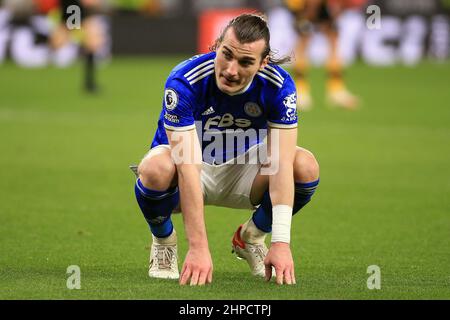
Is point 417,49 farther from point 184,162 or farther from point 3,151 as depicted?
point 184,162

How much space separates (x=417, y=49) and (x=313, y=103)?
6.84 m

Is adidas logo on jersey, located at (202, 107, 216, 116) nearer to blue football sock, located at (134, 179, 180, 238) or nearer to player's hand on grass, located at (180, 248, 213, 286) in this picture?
blue football sock, located at (134, 179, 180, 238)

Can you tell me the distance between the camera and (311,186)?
204 inches

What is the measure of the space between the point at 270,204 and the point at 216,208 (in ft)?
8.20

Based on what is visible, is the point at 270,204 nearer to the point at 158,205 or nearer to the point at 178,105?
the point at 158,205

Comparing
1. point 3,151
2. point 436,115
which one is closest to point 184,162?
point 3,151

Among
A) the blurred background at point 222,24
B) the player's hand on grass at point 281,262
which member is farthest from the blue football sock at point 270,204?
the blurred background at point 222,24

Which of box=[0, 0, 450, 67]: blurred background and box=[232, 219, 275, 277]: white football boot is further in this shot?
box=[0, 0, 450, 67]: blurred background

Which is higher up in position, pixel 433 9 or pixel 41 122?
pixel 433 9

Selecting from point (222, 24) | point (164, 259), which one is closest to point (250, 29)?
point (164, 259)

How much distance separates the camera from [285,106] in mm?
4969

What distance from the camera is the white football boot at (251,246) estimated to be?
5.44 meters

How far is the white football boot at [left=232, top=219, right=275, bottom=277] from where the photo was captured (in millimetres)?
5438

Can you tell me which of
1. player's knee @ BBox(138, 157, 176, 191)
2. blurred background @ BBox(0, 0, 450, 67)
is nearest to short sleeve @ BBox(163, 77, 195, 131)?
player's knee @ BBox(138, 157, 176, 191)
